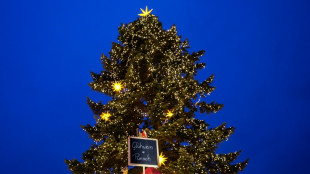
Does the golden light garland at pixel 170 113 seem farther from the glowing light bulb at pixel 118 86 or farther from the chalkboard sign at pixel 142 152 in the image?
the chalkboard sign at pixel 142 152

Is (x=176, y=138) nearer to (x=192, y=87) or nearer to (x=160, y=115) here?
(x=160, y=115)

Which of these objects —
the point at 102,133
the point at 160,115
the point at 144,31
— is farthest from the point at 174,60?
the point at 102,133

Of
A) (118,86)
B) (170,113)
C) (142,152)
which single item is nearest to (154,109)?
(170,113)

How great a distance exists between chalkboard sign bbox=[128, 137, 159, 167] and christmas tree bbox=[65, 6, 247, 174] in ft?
6.77

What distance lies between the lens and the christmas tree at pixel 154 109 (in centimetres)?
1081

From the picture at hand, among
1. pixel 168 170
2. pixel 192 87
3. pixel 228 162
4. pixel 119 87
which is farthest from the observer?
pixel 119 87

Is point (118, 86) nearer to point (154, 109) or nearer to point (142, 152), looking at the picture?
point (154, 109)

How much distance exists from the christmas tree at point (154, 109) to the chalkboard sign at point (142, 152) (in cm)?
206

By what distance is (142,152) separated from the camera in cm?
768

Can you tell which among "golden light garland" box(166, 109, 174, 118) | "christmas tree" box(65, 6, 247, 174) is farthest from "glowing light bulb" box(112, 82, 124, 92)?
"golden light garland" box(166, 109, 174, 118)

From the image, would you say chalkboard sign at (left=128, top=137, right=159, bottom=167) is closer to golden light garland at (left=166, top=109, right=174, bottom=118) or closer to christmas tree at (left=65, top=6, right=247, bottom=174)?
christmas tree at (left=65, top=6, right=247, bottom=174)

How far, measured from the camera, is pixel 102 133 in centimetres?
1212

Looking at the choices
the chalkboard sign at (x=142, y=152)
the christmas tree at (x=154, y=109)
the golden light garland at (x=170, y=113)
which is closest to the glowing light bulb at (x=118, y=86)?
the christmas tree at (x=154, y=109)

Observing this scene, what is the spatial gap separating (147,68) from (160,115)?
252 cm
